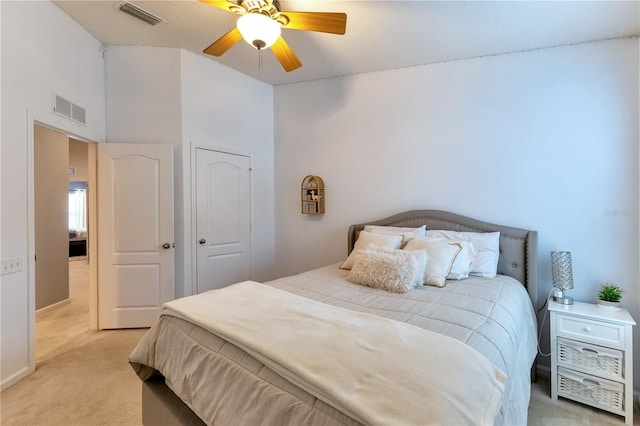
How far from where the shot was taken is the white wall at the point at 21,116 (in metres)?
2.19

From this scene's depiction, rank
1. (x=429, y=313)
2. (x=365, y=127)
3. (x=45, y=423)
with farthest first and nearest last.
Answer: (x=365, y=127), (x=45, y=423), (x=429, y=313)

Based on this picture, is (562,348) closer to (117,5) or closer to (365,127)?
(365,127)

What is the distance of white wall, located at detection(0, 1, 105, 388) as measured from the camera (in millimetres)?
2188

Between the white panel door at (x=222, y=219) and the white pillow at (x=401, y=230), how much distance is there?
5.41 feet

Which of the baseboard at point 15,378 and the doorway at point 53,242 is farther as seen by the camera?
the doorway at point 53,242

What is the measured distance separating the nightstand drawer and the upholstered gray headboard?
314 millimetres

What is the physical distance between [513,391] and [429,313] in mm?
462

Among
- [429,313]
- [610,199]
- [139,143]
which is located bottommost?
[429,313]

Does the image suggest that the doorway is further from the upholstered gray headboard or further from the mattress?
the upholstered gray headboard

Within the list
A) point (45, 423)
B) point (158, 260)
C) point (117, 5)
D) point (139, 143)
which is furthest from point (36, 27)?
Result: point (45, 423)

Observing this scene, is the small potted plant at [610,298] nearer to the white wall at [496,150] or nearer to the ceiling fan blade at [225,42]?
the white wall at [496,150]

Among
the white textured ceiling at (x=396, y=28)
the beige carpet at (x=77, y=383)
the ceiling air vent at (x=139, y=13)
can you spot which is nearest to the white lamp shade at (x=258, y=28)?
the white textured ceiling at (x=396, y=28)

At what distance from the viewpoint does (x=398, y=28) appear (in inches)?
101

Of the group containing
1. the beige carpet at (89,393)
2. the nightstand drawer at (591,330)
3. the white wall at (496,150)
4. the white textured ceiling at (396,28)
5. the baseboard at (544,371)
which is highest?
the white textured ceiling at (396,28)
